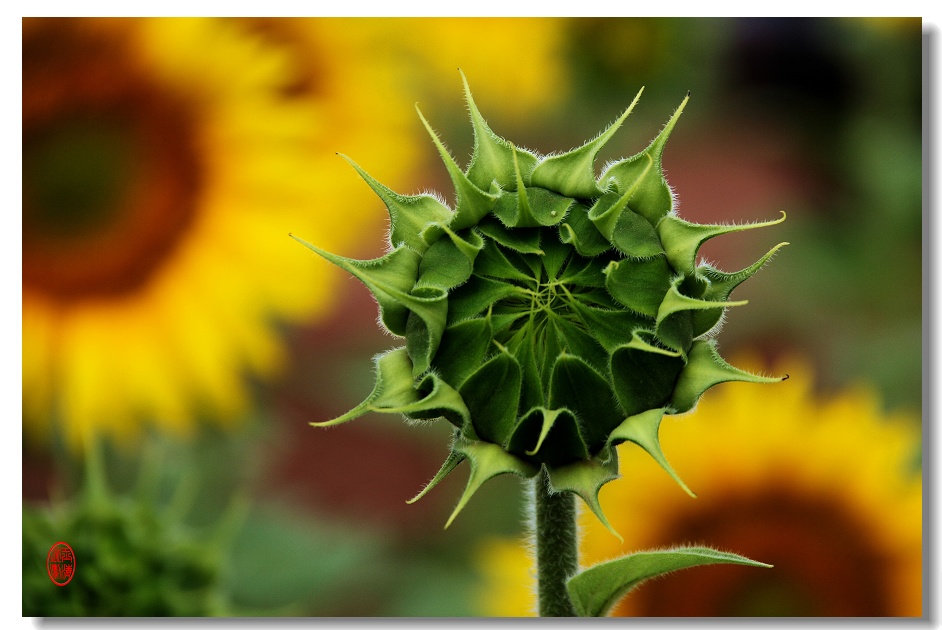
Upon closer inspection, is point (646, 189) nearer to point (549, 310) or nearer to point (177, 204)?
point (549, 310)

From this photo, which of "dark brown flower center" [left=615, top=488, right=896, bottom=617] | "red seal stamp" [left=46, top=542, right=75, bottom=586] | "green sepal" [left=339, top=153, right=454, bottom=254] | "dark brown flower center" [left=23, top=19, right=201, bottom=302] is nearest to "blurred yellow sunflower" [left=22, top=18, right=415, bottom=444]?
"dark brown flower center" [left=23, top=19, right=201, bottom=302]

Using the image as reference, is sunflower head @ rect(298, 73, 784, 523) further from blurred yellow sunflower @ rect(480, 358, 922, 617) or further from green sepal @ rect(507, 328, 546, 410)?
blurred yellow sunflower @ rect(480, 358, 922, 617)

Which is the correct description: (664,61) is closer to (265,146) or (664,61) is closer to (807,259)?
(807,259)

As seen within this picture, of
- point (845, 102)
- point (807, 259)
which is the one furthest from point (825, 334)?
point (845, 102)

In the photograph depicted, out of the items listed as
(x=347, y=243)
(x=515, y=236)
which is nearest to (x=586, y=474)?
(x=515, y=236)

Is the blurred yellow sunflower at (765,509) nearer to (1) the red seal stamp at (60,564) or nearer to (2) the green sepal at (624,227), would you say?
(1) the red seal stamp at (60,564)

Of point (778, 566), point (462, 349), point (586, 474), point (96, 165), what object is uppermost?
point (96, 165)

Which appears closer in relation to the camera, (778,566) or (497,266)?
(497,266)

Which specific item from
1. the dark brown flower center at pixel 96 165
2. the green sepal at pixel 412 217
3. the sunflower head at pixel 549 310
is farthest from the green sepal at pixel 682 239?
the dark brown flower center at pixel 96 165
